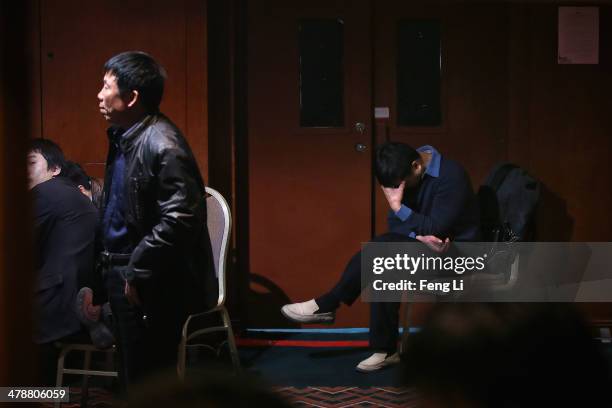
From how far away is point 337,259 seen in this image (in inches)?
173

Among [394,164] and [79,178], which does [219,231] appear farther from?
[394,164]

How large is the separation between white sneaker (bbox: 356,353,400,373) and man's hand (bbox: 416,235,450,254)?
56 centimetres

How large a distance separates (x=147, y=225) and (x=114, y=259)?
0.14 m

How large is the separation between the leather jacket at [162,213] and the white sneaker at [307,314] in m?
1.59

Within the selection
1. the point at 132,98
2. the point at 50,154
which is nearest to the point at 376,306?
the point at 50,154

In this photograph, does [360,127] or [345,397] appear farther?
[360,127]

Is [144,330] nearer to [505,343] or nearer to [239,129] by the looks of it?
[505,343]

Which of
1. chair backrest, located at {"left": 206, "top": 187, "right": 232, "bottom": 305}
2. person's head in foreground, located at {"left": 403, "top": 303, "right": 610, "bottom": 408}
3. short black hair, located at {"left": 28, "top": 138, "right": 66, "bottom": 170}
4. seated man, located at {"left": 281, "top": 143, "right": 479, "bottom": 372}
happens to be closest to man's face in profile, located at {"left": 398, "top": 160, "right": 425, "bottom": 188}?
seated man, located at {"left": 281, "top": 143, "right": 479, "bottom": 372}

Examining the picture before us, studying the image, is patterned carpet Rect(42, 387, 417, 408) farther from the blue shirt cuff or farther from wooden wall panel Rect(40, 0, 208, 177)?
wooden wall panel Rect(40, 0, 208, 177)

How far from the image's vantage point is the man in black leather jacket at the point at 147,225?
2111 millimetres

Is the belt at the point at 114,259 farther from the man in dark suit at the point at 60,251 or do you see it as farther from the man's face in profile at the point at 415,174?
the man's face in profile at the point at 415,174

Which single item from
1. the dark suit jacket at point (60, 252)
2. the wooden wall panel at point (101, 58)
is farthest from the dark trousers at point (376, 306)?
the dark suit jacket at point (60, 252)

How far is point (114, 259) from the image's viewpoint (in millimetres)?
Result: 2182

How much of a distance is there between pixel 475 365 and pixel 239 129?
12.0 ft
